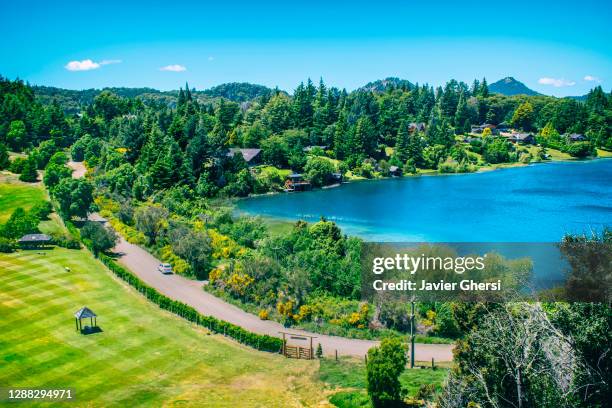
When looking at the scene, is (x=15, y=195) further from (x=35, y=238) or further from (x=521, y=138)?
(x=521, y=138)

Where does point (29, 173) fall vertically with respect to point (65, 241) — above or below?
above

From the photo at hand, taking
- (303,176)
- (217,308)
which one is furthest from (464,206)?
(217,308)

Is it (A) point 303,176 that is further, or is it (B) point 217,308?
(A) point 303,176

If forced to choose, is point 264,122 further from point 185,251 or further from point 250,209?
point 185,251

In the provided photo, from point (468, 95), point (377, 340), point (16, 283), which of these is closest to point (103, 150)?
point (16, 283)

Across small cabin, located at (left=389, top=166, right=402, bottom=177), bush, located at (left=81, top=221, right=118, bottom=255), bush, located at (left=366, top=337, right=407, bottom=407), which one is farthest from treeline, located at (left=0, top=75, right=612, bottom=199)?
bush, located at (left=366, top=337, right=407, bottom=407)

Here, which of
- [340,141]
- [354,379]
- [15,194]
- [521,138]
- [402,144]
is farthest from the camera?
[521,138]

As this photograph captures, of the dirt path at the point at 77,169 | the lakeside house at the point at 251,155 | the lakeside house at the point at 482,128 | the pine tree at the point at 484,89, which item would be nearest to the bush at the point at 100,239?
the dirt path at the point at 77,169

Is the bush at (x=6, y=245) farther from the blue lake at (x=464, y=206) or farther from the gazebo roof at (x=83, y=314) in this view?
the blue lake at (x=464, y=206)
